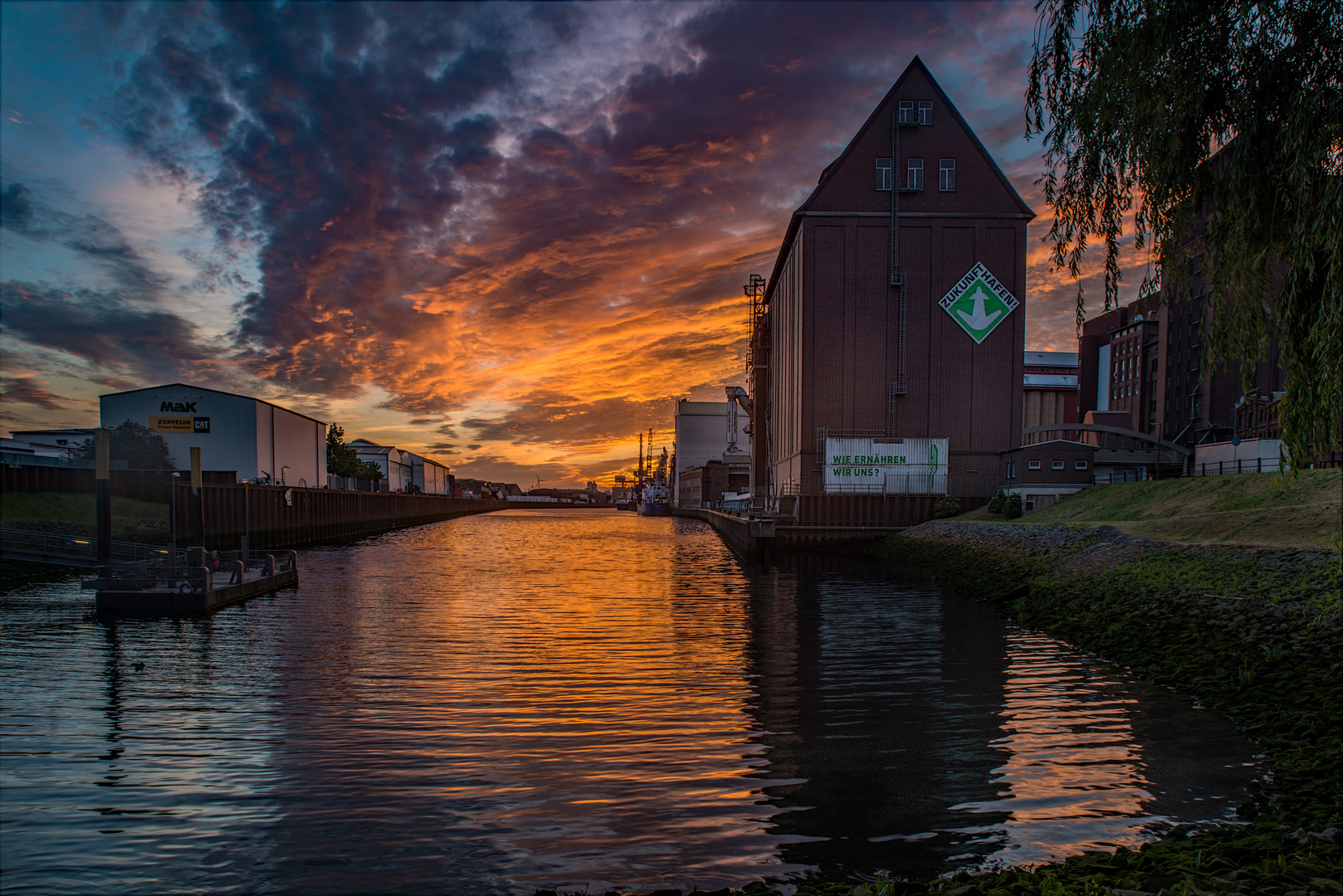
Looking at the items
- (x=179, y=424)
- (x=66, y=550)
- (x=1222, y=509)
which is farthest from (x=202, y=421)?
(x=1222, y=509)

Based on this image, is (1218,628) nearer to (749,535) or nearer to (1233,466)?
(749,535)

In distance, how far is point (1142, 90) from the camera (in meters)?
9.41

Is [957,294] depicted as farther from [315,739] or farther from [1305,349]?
[315,739]

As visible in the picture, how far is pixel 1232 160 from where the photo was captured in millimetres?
8930

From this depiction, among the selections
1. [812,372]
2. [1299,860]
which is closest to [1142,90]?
[1299,860]

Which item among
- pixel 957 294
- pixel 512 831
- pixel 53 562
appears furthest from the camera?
pixel 957 294

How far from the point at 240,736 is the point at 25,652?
31.9ft

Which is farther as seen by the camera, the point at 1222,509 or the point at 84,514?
the point at 84,514

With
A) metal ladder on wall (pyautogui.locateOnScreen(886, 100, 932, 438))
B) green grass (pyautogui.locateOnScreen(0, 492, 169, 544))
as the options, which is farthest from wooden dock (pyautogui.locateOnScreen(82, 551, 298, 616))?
metal ladder on wall (pyautogui.locateOnScreen(886, 100, 932, 438))

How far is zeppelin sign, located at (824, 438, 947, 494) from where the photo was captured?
54.7m

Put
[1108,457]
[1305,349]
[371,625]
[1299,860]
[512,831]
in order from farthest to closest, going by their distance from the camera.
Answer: [1108,457] < [371,625] < [1305,349] < [512,831] < [1299,860]

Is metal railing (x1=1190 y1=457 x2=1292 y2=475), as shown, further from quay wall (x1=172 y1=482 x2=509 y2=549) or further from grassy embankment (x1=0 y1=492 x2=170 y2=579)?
grassy embankment (x1=0 y1=492 x2=170 y2=579)

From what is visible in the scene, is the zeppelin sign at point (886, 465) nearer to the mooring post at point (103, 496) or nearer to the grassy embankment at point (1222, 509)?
the grassy embankment at point (1222, 509)

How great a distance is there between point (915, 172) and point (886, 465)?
67.7 ft
